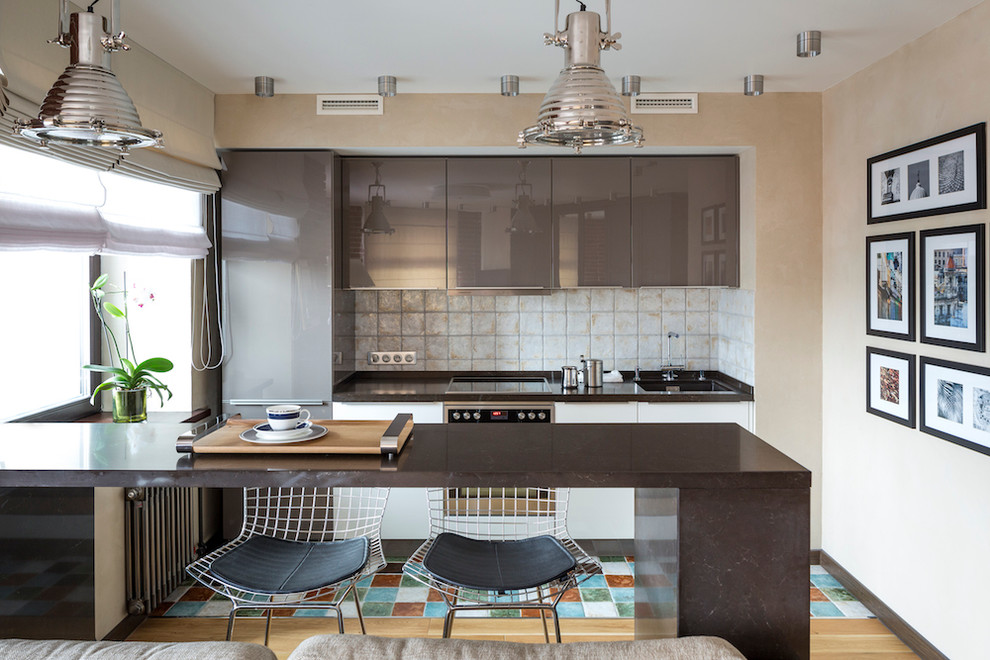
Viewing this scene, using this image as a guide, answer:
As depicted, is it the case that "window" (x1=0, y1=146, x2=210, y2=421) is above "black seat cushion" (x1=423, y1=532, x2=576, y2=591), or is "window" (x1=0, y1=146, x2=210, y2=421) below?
above

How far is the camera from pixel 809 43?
9.96 feet

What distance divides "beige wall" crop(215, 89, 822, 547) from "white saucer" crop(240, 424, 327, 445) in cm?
228

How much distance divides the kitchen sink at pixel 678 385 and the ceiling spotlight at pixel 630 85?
1.68 metres

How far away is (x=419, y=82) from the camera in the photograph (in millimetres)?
3713

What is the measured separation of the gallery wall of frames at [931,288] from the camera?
2623 mm

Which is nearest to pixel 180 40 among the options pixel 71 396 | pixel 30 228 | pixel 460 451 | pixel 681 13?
pixel 30 228

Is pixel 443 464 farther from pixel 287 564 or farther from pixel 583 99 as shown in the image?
pixel 583 99

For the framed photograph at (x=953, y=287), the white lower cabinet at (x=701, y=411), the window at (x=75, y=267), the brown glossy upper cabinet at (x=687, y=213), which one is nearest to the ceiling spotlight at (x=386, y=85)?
the window at (x=75, y=267)

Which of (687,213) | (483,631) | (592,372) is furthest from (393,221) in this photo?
(483,631)

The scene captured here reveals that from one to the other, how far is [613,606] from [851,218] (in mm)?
2173

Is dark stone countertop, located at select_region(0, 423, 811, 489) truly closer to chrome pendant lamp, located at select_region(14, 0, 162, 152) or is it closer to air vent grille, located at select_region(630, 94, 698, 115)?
chrome pendant lamp, located at select_region(14, 0, 162, 152)

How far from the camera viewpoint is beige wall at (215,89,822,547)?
3.90 meters

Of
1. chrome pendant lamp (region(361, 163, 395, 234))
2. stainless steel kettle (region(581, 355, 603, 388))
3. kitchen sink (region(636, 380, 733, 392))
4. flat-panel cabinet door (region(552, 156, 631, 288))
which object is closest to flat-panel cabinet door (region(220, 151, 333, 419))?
chrome pendant lamp (region(361, 163, 395, 234))

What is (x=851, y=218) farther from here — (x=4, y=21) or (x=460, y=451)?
(x=4, y=21)
